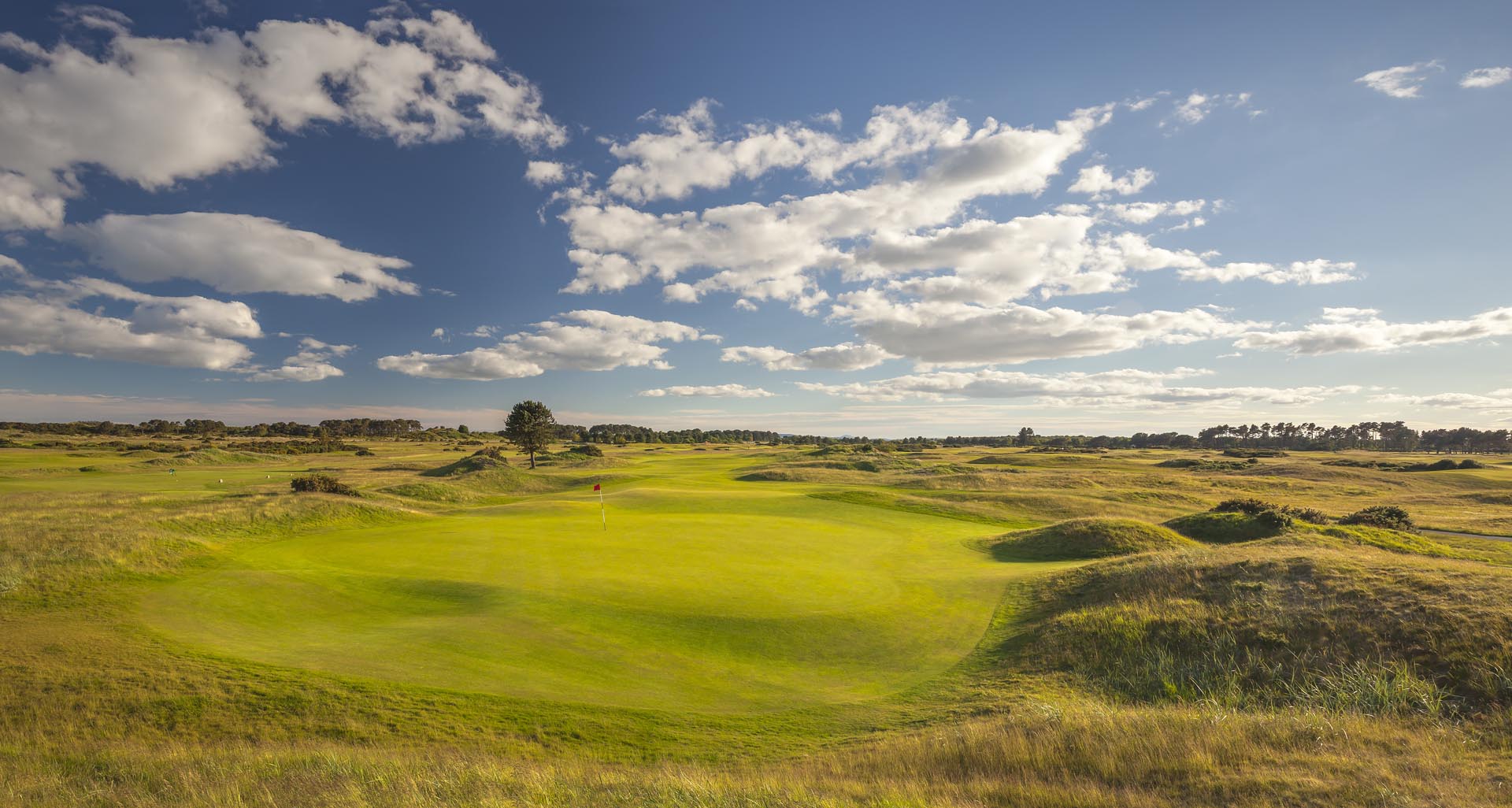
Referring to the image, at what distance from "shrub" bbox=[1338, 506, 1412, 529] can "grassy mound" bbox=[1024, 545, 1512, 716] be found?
14297 millimetres

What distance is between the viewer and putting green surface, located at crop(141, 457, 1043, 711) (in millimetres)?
11977

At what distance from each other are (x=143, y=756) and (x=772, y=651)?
10.7 meters

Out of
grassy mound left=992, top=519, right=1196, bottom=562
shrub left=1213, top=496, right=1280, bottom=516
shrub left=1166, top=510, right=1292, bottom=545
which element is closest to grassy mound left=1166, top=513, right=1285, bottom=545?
shrub left=1166, top=510, right=1292, bottom=545

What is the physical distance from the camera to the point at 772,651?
13.6 meters

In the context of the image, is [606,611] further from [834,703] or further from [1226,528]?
[1226,528]

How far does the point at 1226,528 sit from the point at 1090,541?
6.65m

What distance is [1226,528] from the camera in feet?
84.5

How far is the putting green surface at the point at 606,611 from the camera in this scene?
11977 millimetres

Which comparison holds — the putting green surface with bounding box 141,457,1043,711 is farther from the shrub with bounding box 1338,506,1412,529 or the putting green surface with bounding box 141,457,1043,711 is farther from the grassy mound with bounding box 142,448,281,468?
the grassy mound with bounding box 142,448,281,468

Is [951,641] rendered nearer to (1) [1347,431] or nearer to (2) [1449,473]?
(2) [1449,473]

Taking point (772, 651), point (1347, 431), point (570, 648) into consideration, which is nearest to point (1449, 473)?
point (772, 651)

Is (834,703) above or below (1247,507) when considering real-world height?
below

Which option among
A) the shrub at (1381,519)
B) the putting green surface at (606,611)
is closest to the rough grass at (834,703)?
the putting green surface at (606,611)

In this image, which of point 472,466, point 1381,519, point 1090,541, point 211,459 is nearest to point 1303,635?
point 1090,541
